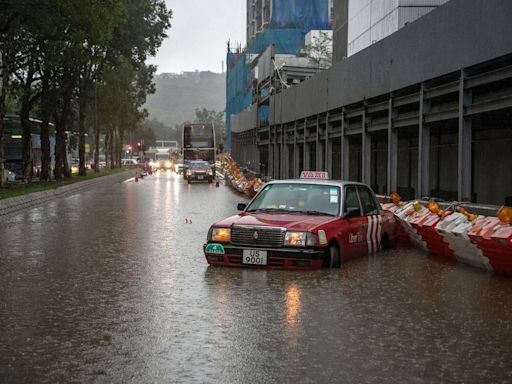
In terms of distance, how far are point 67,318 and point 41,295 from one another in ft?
5.37

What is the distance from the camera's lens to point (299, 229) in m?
11.7

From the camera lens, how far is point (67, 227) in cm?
2030

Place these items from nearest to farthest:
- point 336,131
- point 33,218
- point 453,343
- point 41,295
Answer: point 453,343
point 41,295
point 33,218
point 336,131

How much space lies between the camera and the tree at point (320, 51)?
74938 millimetres

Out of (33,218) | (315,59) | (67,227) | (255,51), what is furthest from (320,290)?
(255,51)

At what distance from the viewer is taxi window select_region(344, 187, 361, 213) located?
13289mm

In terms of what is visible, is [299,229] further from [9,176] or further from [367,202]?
[9,176]

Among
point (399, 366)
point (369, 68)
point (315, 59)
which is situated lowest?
point (399, 366)

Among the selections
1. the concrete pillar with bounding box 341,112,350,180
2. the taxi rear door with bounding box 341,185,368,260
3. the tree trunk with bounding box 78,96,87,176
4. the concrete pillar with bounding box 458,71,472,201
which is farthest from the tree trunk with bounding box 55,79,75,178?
the taxi rear door with bounding box 341,185,368,260

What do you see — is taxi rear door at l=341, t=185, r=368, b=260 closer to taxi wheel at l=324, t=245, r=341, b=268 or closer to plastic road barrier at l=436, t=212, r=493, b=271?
taxi wheel at l=324, t=245, r=341, b=268

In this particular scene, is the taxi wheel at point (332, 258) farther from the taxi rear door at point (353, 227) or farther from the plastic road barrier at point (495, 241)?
the plastic road barrier at point (495, 241)

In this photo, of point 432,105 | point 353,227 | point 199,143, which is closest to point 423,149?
point 432,105

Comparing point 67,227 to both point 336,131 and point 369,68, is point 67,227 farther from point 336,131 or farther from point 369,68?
point 336,131

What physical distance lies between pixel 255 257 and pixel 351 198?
8.19 ft
